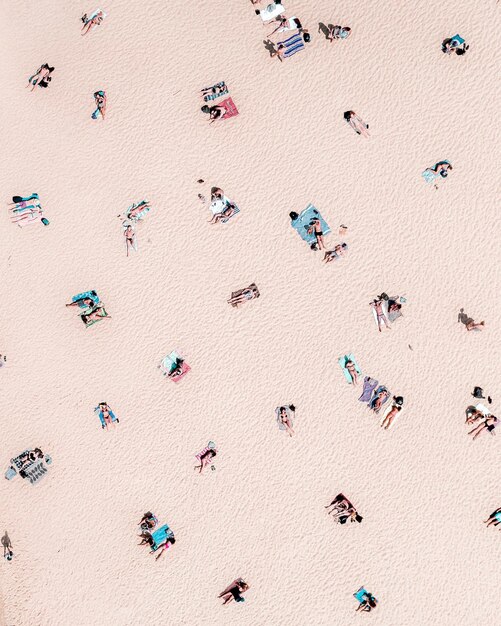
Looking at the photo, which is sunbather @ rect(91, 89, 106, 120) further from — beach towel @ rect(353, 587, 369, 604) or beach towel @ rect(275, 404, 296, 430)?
beach towel @ rect(353, 587, 369, 604)

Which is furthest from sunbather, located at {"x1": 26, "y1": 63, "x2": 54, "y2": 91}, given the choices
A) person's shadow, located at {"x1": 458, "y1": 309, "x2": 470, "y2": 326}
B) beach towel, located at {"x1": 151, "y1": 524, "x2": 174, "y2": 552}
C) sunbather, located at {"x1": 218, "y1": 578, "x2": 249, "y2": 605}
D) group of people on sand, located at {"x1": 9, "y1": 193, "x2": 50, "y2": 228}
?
sunbather, located at {"x1": 218, "y1": 578, "x2": 249, "y2": 605}

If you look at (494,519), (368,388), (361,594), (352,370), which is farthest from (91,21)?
(494,519)

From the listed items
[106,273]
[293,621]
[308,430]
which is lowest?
[293,621]

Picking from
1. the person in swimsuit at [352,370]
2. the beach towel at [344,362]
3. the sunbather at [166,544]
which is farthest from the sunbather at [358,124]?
the sunbather at [166,544]

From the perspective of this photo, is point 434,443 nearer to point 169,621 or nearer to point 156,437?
point 156,437

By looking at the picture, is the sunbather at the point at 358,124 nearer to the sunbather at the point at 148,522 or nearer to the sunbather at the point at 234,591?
the sunbather at the point at 148,522

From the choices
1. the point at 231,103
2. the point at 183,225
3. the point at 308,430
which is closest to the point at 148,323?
the point at 183,225
